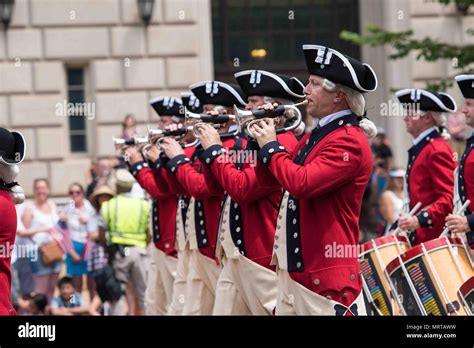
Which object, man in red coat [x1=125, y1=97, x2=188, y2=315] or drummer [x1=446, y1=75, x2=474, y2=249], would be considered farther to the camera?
man in red coat [x1=125, y1=97, x2=188, y2=315]

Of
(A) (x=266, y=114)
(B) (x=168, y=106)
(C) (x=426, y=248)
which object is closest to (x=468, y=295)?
(C) (x=426, y=248)

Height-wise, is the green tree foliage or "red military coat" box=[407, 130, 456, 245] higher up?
the green tree foliage

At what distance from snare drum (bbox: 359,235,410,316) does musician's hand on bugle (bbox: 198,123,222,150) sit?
1.96m

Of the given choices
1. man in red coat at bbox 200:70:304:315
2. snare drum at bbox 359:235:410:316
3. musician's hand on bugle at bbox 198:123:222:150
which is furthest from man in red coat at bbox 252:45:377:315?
snare drum at bbox 359:235:410:316

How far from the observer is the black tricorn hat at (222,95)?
10977 mm

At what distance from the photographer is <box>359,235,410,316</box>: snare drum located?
10680 mm

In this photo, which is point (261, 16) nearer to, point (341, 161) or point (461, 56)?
point (461, 56)

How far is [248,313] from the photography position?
32.1ft

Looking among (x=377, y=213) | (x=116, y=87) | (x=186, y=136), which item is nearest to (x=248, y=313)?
(x=186, y=136)

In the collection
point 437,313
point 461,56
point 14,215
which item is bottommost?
point 437,313

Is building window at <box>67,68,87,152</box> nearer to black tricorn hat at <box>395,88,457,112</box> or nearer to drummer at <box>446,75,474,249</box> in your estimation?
black tricorn hat at <box>395,88,457,112</box>

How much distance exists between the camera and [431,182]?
37.3 ft
